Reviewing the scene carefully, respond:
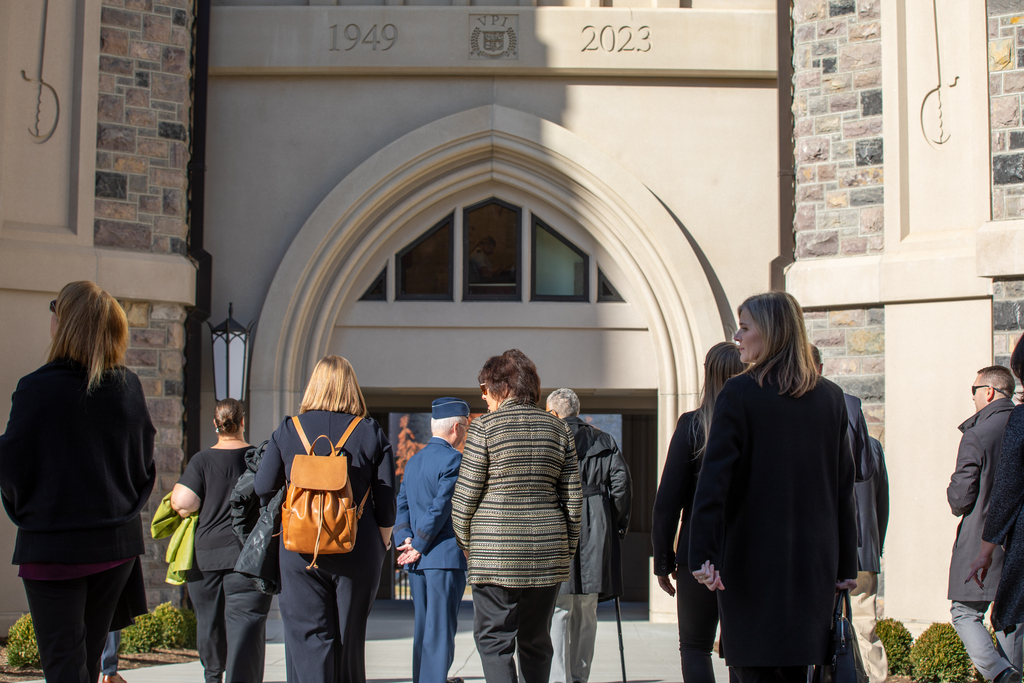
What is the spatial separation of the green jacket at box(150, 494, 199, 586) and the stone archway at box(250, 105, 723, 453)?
3446 mm

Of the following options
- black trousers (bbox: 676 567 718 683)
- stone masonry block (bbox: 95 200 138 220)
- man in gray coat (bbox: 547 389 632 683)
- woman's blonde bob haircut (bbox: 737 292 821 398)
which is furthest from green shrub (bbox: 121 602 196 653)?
woman's blonde bob haircut (bbox: 737 292 821 398)

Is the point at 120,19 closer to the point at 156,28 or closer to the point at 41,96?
the point at 156,28

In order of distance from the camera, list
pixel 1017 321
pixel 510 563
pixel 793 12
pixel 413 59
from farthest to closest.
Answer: pixel 413 59
pixel 793 12
pixel 1017 321
pixel 510 563

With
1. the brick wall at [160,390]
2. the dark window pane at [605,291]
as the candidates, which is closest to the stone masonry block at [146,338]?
the brick wall at [160,390]

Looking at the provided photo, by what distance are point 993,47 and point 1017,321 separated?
5.81ft

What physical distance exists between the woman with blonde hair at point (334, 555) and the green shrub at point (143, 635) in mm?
3443

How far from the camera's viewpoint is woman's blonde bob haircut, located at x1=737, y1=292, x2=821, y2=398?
3.04 meters

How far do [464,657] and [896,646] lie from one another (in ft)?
9.18

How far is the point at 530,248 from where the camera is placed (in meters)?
9.27

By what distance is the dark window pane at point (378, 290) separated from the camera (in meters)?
9.27

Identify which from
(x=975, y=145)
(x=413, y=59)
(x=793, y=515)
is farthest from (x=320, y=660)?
(x=413, y=59)

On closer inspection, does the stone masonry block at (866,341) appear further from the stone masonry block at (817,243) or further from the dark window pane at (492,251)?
the dark window pane at (492,251)

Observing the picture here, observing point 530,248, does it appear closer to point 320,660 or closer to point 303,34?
point 303,34

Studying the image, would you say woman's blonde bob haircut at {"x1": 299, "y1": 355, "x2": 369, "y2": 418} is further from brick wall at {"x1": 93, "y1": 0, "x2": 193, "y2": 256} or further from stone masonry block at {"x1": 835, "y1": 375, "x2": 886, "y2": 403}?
stone masonry block at {"x1": 835, "y1": 375, "x2": 886, "y2": 403}
